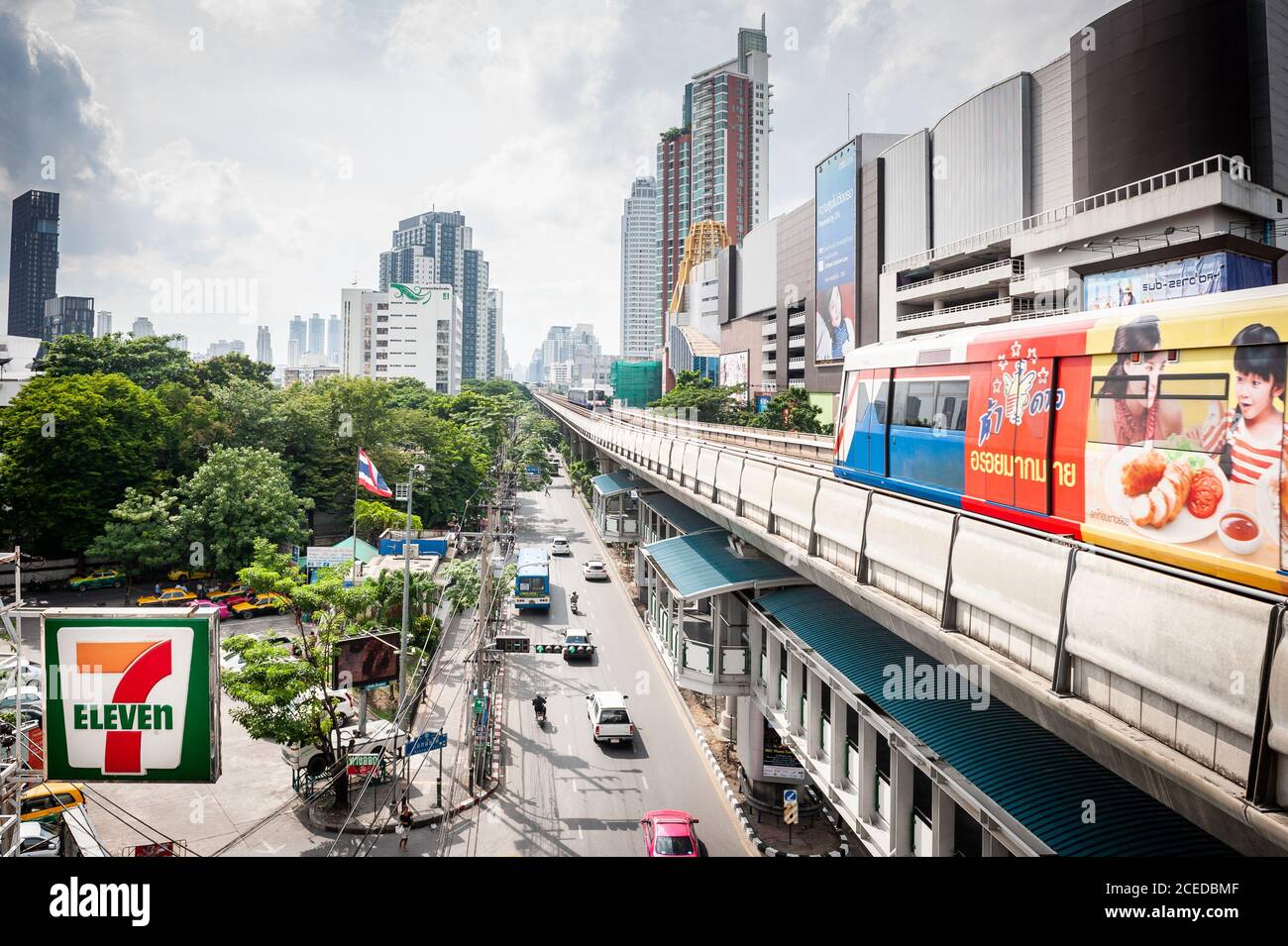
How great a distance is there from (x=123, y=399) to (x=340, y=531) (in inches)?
484

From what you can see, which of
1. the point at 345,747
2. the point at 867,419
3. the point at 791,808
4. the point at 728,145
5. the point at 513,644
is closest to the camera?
the point at 867,419

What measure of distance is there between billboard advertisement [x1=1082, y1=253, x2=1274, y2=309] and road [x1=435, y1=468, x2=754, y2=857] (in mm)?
22225

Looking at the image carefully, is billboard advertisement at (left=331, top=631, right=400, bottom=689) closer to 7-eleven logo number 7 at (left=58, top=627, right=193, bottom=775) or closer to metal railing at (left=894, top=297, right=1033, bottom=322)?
7-eleven logo number 7 at (left=58, top=627, right=193, bottom=775)

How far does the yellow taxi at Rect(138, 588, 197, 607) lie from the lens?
27750 millimetres

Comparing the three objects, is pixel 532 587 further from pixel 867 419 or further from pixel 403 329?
pixel 403 329

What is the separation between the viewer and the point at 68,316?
197 feet

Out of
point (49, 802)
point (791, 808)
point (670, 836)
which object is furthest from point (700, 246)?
point (49, 802)

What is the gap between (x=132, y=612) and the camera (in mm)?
5934

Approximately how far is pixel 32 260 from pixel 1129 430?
2651cm

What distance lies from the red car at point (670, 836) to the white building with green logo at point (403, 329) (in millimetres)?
102670

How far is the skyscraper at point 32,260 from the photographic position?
423 inches

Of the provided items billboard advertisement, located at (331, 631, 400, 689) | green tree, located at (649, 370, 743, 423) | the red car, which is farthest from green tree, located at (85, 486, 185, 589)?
green tree, located at (649, 370, 743, 423)

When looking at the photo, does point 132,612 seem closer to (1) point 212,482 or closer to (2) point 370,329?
(1) point 212,482

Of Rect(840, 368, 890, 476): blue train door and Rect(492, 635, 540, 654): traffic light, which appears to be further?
Result: Rect(492, 635, 540, 654): traffic light
